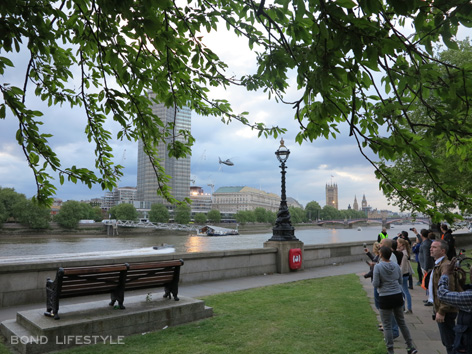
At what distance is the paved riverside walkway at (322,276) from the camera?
5902 millimetres

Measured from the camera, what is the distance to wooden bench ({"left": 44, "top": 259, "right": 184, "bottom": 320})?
5682mm

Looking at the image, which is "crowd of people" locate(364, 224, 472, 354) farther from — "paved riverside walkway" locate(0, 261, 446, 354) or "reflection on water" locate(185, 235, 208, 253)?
"reflection on water" locate(185, 235, 208, 253)

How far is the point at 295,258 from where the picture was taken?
13703 millimetres

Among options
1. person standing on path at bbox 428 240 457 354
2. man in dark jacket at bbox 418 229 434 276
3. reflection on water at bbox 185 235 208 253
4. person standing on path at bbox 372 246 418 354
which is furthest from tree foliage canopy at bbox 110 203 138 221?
person standing on path at bbox 428 240 457 354

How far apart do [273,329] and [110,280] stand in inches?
113

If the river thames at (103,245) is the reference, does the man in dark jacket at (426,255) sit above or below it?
above

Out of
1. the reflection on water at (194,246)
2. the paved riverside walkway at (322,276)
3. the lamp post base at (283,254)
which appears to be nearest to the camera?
the paved riverside walkway at (322,276)

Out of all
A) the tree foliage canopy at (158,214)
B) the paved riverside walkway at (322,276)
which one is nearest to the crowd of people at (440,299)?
the paved riverside walkway at (322,276)

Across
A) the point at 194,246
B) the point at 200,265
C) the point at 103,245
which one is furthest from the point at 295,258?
the point at 103,245

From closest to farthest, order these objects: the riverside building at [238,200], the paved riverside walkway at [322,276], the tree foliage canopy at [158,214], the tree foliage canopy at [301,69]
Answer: the tree foliage canopy at [301,69]
the paved riverside walkway at [322,276]
the tree foliage canopy at [158,214]
the riverside building at [238,200]

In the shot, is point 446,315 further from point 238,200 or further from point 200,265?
point 238,200

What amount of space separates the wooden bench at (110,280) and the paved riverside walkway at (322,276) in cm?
189

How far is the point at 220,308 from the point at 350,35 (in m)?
6.27

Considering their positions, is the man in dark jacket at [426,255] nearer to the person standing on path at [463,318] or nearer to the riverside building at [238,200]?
the person standing on path at [463,318]
